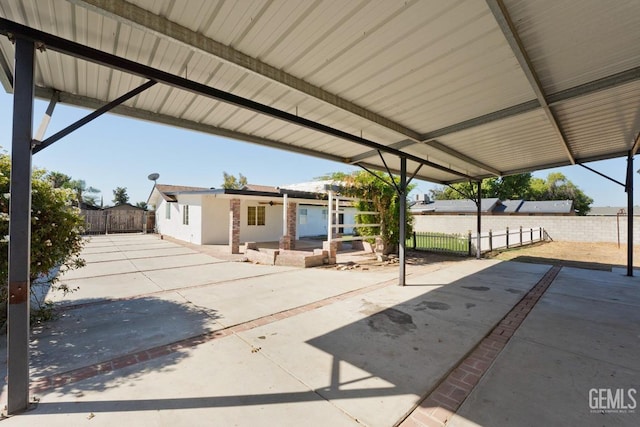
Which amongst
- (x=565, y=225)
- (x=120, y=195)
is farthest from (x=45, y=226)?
(x=120, y=195)

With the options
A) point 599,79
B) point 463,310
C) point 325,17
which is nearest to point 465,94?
point 599,79

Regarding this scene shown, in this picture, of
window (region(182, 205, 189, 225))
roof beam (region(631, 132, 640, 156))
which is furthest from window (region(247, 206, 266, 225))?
roof beam (region(631, 132, 640, 156))

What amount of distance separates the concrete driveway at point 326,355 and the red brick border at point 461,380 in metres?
0.02

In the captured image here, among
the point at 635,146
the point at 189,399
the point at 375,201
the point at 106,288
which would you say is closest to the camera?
the point at 189,399

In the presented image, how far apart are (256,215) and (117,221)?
14110 millimetres

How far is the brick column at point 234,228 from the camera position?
1139 centimetres

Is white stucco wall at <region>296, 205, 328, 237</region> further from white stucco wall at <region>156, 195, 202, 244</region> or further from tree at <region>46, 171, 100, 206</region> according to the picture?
tree at <region>46, 171, 100, 206</region>

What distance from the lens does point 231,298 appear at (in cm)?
532

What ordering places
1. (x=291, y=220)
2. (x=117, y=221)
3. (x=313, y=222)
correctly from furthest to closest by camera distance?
(x=117, y=221) < (x=313, y=222) < (x=291, y=220)

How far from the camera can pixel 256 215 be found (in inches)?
599

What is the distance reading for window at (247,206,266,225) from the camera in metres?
15.0

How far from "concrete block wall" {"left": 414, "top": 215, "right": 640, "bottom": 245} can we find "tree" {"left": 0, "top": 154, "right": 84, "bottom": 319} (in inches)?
947

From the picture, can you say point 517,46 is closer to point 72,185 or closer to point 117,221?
point 117,221

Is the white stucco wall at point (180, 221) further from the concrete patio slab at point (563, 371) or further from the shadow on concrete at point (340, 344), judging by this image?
the concrete patio slab at point (563, 371)
